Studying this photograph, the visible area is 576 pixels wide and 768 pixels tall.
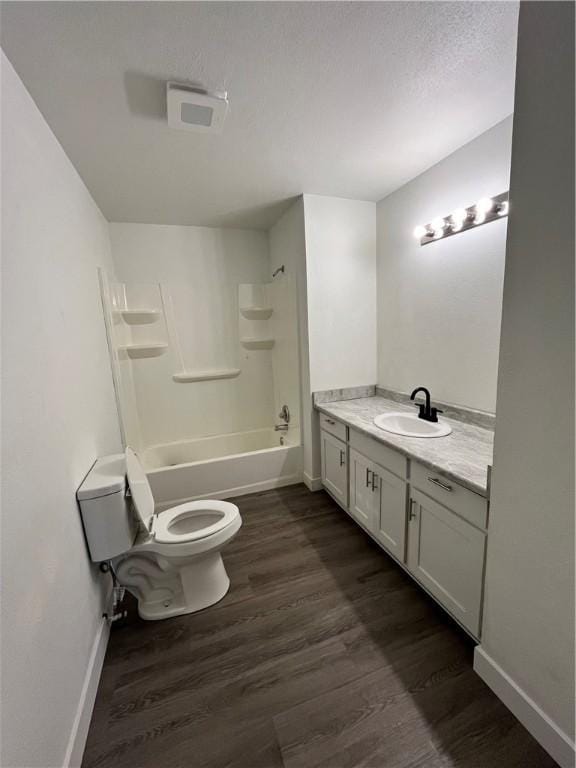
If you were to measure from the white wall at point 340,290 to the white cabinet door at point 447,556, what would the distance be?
1.28 meters

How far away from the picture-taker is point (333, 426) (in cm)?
238

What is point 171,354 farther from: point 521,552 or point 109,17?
point 521,552

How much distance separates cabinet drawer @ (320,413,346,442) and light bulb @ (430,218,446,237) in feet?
4.53

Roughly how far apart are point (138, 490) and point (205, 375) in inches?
67.1

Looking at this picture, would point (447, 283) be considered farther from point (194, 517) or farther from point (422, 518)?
point (194, 517)

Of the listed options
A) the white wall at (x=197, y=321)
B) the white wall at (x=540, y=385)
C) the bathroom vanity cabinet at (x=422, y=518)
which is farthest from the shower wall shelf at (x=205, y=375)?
the white wall at (x=540, y=385)

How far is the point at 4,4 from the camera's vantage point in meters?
0.90

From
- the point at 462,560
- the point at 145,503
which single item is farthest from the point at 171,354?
the point at 462,560

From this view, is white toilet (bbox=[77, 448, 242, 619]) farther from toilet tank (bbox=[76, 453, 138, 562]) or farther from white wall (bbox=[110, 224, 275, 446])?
white wall (bbox=[110, 224, 275, 446])

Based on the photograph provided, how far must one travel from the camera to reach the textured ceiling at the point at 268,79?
99 centimetres

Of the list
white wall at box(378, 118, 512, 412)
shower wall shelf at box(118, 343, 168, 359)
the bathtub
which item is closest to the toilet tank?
the bathtub

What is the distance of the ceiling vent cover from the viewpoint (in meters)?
1.25

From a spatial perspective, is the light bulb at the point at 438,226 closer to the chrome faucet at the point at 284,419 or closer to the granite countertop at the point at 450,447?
the granite countertop at the point at 450,447

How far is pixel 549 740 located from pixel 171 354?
3.23 m
